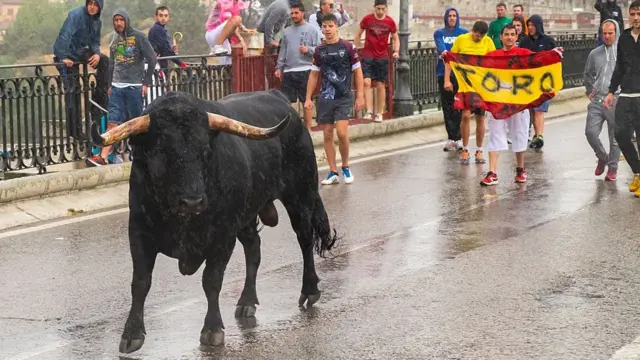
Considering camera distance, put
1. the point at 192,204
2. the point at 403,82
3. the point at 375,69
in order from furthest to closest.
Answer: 1. the point at 403,82
2. the point at 375,69
3. the point at 192,204

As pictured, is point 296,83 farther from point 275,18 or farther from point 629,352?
point 629,352

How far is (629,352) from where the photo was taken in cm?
725

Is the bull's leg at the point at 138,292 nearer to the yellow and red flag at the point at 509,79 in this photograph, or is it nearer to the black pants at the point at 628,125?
the black pants at the point at 628,125

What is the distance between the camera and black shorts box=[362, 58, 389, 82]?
19406 millimetres

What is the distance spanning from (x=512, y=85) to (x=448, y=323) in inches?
325

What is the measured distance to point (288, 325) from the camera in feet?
26.4

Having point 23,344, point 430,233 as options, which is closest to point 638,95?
point 430,233

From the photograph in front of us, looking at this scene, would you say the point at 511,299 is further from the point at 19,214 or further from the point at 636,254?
the point at 19,214

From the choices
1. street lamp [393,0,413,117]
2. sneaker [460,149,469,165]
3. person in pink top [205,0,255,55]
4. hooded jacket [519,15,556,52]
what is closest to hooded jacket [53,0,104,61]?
person in pink top [205,0,255,55]

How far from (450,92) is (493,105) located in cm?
233

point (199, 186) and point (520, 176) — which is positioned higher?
point (199, 186)

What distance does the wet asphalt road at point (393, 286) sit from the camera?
7.52m

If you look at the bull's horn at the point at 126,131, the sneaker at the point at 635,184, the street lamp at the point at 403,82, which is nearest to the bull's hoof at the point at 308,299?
the bull's horn at the point at 126,131

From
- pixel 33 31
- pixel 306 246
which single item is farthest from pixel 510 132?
pixel 33 31
